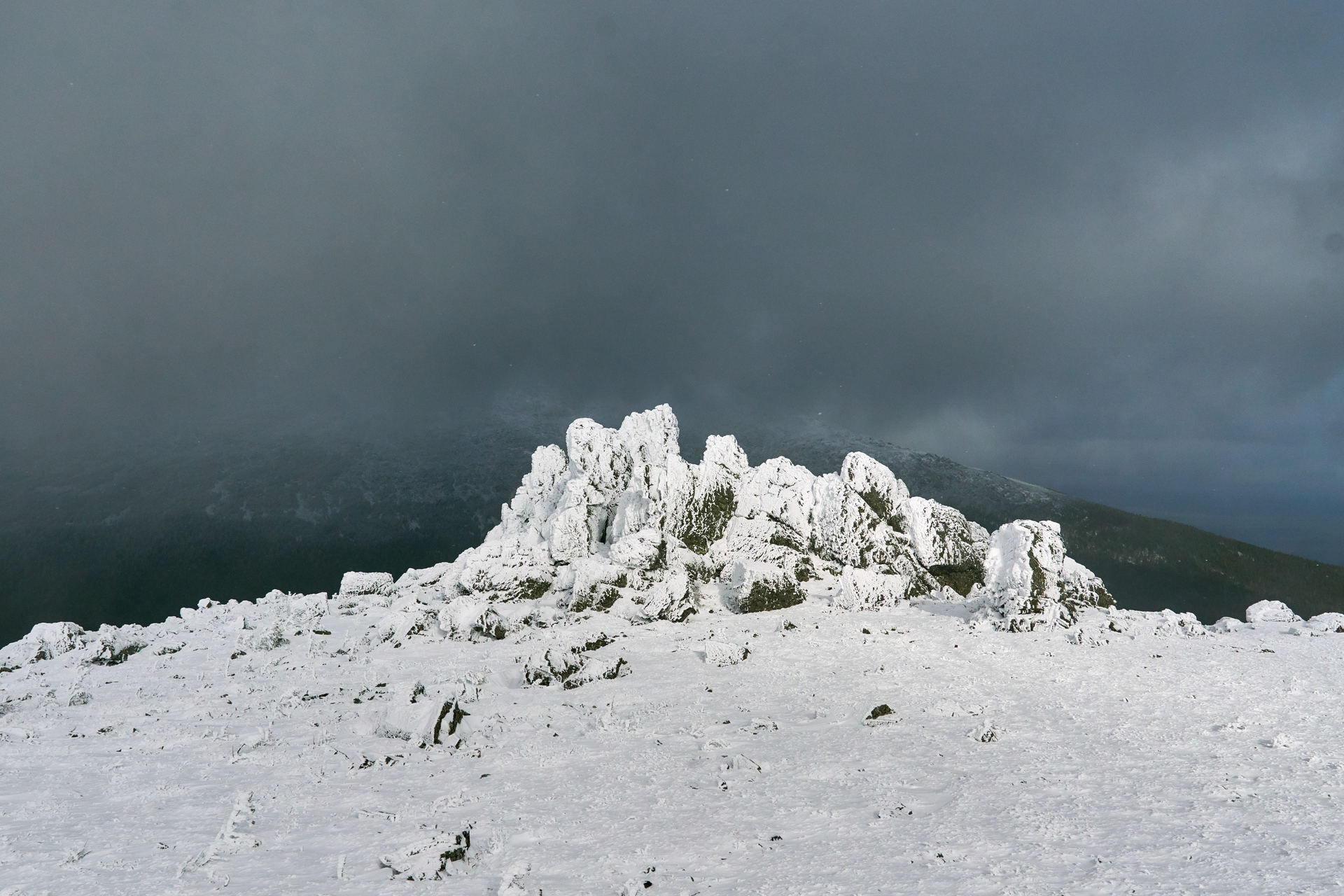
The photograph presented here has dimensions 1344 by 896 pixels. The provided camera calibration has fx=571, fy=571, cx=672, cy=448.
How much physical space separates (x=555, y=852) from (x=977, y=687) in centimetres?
1861

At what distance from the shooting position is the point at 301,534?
571 ft

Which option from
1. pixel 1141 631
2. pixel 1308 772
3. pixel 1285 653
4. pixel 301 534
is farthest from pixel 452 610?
pixel 301 534

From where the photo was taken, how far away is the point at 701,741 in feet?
61.4

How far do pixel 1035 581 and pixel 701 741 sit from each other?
27425 millimetres

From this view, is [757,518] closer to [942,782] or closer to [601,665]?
[601,665]

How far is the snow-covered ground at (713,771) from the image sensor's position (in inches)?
436

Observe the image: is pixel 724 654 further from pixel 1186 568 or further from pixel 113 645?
pixel 1186 568

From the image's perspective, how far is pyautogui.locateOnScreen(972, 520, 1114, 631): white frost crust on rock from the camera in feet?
112

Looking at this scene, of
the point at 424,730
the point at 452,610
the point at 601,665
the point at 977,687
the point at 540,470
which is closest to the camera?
the point at 424,730

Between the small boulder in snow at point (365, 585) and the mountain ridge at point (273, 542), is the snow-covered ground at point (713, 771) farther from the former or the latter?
the mountain ridge at point (273, 542)

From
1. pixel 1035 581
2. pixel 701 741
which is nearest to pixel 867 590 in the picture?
pixel 1035 581

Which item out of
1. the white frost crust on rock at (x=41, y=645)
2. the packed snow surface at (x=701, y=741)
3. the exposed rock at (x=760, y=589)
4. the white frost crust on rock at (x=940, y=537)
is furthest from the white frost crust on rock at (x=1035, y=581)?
the white frost crust on rock at (x=41, y=645)

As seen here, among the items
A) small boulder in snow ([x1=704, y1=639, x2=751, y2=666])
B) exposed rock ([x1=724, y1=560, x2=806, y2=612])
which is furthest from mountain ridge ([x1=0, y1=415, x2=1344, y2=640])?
small boulder in snow ([x1=704, y1=639, x2=751, y2=666])

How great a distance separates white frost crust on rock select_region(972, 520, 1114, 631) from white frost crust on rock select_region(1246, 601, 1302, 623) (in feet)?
36.4
